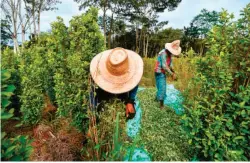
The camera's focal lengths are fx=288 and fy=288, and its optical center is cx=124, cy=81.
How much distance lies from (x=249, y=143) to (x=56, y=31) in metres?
3.46

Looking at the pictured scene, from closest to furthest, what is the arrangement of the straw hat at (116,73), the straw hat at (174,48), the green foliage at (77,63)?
1. the straw hat at (116,73)
2. the green foliage at (77,63)
3. the straw hat at (174,48)

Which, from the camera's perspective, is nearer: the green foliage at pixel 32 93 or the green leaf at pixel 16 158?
the green leaf at pixel 16 158

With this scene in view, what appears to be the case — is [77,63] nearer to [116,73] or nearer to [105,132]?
[116,73]

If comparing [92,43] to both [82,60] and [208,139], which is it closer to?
[82,60]

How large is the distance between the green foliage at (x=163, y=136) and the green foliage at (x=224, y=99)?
1.06 ft

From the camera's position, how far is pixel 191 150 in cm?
393

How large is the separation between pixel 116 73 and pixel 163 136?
143 cm

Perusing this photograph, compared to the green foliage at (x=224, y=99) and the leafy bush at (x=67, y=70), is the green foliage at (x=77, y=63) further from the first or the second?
the green foliage at (x=224, y=99)

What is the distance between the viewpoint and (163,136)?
453cm

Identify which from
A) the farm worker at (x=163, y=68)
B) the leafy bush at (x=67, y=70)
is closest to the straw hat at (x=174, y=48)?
the farm worker at (x=163, y=68)

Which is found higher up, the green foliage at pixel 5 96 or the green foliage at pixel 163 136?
the green foliage at pixel 5 96

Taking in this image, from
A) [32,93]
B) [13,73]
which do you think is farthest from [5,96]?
[13,73]

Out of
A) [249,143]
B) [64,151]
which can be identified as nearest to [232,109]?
[249,143]

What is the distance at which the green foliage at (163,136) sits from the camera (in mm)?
3880
